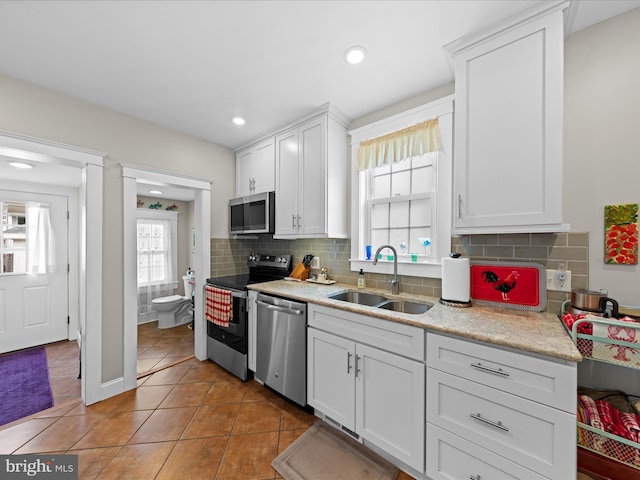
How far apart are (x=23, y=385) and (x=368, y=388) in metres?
3.39

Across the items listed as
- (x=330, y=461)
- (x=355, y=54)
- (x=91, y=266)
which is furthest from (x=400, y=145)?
(x=91, y=266)

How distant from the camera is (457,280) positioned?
1.70 meters

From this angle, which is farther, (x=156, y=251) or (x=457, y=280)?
(x=156, y=251)

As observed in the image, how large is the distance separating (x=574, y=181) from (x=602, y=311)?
2.40 feet

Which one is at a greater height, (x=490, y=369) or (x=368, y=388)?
(x=490, y=369)

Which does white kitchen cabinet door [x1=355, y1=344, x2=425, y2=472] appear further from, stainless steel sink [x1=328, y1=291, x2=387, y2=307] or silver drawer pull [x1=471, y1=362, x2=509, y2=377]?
stainless steel sink [x1=328, y1=291, x2=387, y2=307]

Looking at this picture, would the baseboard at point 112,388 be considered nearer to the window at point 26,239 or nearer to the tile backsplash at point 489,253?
the tile backsplash at point 489,253

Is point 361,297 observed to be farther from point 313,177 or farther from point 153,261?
point 153,261

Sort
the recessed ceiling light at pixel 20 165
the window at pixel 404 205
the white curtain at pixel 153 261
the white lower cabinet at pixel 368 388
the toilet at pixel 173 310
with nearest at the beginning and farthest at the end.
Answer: the white lower cabinet at pixel 368 388, the window at pixel 404 205, the recessed ceiling light at pixel 20 165, the toilet at pixel 173 310, the white curtain at pixel 153 261

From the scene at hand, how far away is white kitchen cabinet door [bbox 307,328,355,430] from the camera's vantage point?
170cm

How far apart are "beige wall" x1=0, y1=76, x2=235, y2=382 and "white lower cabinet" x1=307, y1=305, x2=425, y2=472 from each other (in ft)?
6.06

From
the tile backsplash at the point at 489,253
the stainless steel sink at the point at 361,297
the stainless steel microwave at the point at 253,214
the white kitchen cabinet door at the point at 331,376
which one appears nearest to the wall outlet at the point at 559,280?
the tile backsplash at the point at 489,253

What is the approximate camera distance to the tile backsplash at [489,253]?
147 cm

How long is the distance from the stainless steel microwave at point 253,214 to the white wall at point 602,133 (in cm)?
237
